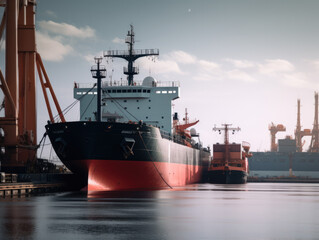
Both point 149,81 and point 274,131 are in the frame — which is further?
point 274,131

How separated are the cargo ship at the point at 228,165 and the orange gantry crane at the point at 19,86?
2278 cm

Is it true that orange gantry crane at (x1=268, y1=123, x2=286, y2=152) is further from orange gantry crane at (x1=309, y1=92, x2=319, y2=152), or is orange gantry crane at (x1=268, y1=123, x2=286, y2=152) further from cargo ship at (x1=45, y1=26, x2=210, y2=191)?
cargo ship at (x1=45, y1=26, x2=210, y2=191)

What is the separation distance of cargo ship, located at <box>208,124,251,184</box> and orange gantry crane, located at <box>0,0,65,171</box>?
22.8m

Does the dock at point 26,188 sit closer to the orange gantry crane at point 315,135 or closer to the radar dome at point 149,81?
the radar dome at point 149,81

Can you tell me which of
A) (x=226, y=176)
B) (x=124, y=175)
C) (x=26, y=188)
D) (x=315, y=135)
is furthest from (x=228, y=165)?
(x=315, y=135)

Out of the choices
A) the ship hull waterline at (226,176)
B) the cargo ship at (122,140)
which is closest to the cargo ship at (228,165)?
the ship hull waterline at (226,176)

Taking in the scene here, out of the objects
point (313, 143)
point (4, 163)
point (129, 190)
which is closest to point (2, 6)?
point (4, 163)

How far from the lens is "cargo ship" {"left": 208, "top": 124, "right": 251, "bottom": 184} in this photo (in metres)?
56.1

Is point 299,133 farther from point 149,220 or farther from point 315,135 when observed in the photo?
point 149,220

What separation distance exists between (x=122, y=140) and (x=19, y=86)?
426 inches

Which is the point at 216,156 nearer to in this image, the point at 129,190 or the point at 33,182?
the point at 129,190

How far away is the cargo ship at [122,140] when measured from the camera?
32281mm

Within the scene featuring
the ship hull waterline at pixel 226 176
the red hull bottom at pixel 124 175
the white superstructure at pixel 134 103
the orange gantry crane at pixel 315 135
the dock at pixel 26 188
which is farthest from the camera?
the orange gantry crane at pixel 315 135

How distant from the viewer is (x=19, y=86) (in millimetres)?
38312
